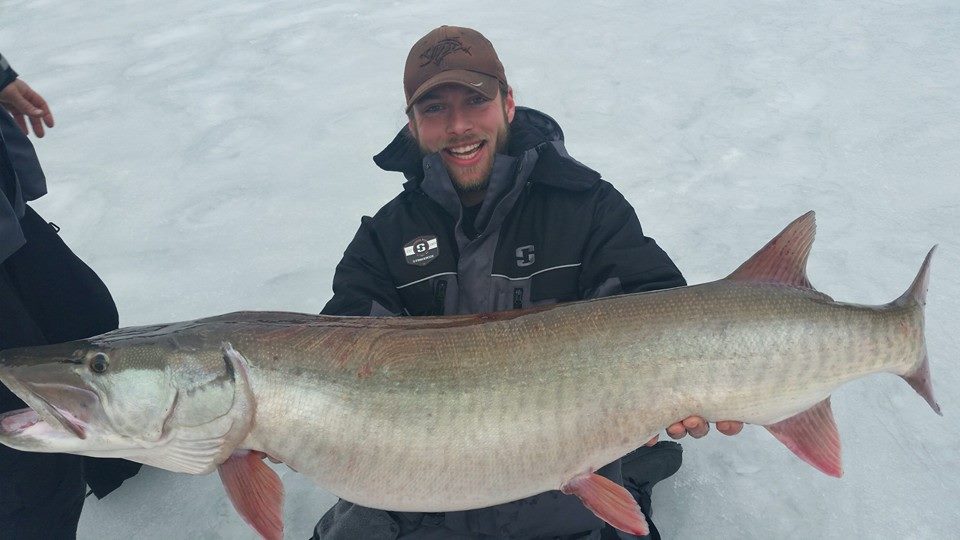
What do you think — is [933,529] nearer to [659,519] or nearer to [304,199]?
[659,519]

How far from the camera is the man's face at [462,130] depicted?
8.67ft

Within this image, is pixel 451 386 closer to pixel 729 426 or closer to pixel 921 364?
pixel 729 426

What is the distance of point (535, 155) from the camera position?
2.61 m

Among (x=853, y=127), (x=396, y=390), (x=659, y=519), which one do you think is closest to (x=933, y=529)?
(x=659, y=519)

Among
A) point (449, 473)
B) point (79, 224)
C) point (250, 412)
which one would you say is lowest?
point (79, 224)

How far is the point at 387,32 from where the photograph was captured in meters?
6.51

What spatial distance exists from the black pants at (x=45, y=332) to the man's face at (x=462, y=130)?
4.37ft

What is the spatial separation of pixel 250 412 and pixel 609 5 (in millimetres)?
5831

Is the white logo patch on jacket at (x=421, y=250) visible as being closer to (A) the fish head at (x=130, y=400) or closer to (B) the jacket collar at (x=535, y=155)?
(B) the jacket collar at (x=535, y=155)

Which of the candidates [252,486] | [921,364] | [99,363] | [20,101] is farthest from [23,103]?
[921,364]

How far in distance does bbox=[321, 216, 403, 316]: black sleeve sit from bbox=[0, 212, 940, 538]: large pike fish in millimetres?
359

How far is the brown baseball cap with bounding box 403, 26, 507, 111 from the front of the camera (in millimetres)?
2596

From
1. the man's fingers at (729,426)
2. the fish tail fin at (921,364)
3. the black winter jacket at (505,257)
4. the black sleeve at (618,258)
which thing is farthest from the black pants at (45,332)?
the fish tail fin at (921,364)

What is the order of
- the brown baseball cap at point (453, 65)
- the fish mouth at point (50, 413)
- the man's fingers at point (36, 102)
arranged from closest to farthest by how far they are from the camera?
the fish mouth at point (50, 413)
the brown baseball cap at point (453, 65)
the man's fingers at point (36, 102)
